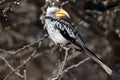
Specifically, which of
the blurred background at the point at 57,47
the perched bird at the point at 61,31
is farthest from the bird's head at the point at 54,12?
the blurred background at the point at 57,47

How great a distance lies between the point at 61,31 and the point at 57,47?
20.8 inches

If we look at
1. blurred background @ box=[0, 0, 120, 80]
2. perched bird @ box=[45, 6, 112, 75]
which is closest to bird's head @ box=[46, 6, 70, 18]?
perched bird @ box=[45, 6, 112, 75]

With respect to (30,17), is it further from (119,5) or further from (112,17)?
(119,5)

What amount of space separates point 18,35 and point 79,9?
157 centimetres

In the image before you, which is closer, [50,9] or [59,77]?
[59,77]

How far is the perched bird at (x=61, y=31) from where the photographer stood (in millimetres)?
3572

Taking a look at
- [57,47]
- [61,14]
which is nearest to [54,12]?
[61,14]

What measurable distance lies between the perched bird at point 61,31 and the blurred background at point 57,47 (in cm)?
31

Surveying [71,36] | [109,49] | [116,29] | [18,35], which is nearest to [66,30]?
[71,36]

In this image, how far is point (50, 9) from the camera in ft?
11.9

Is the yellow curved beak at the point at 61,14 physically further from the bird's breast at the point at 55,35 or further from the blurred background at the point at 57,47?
the blurred background at the point at 57,47

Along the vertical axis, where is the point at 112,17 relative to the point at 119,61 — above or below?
above

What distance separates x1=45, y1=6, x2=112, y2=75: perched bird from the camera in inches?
141

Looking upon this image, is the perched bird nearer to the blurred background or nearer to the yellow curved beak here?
the yellow curved beak
